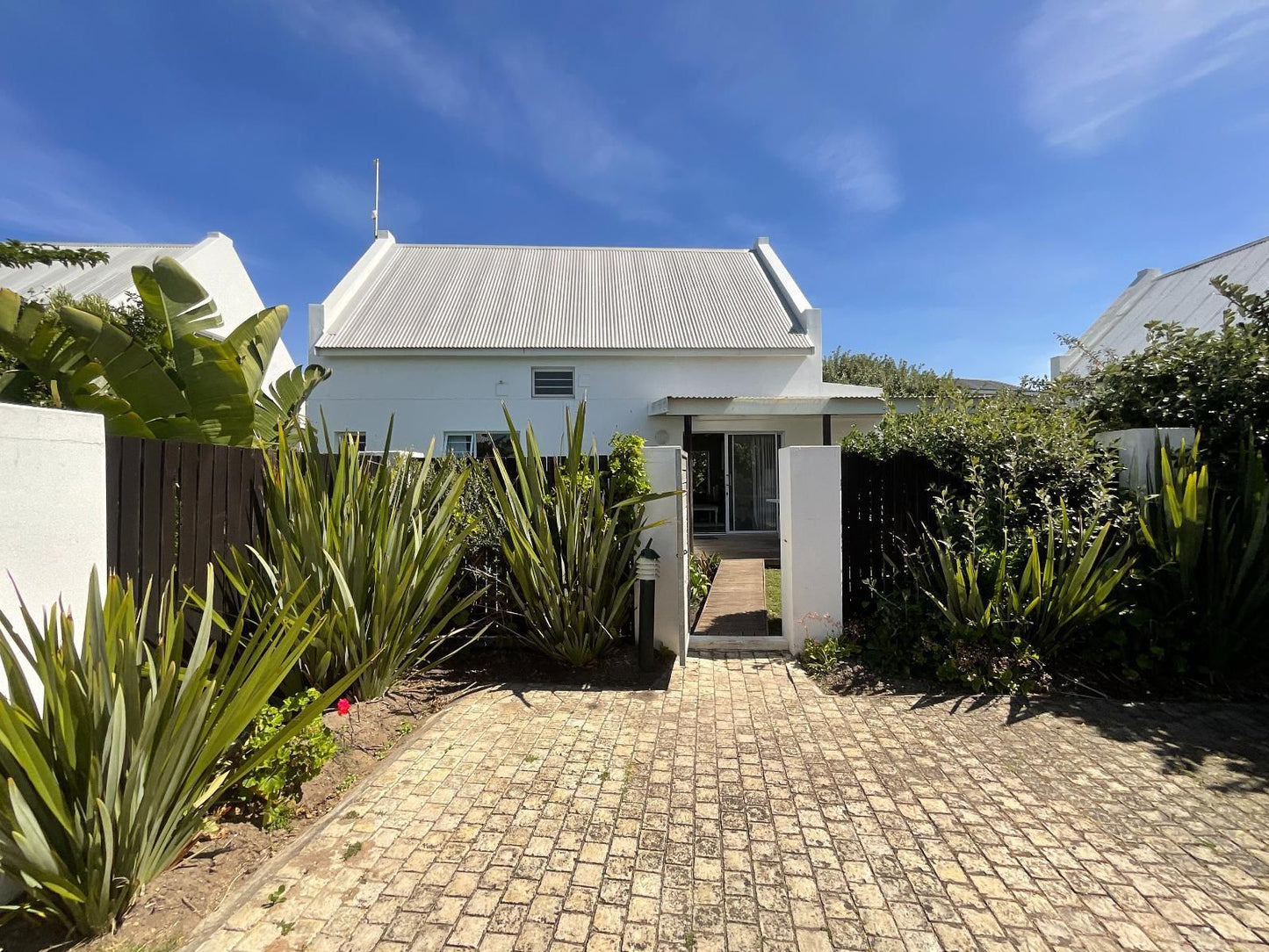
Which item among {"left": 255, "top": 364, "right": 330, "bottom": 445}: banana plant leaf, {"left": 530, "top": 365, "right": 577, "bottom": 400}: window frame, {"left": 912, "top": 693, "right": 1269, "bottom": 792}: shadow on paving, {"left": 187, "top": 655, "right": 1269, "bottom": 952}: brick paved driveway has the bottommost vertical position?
{"left": 187, "top": 655, "right": 1269, "bottom": 952}: brick paved driveway

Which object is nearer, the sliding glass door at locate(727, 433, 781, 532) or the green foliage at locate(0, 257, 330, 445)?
the green foliage at locate(0, 257, 330, 445)

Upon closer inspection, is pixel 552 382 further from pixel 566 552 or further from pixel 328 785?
pixel 328 785

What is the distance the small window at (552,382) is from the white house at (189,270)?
5555 millimetres

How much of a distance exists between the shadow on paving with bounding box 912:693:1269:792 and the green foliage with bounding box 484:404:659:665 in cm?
259

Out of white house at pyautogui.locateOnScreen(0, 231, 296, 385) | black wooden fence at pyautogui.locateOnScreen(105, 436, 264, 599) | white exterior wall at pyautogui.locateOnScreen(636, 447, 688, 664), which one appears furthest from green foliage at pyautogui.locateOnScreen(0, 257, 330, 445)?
white house at pyautogui.locateOnScreen(0, 231, 296, 385)

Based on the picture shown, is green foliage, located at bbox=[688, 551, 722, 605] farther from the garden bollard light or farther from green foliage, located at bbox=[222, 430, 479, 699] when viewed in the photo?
green foliage, located at bbox=[222, 430, 479, 699]

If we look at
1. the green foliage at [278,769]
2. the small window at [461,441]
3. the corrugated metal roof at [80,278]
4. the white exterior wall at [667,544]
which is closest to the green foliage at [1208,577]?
the white exterior wall at [667,544]

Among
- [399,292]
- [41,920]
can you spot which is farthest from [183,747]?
[399,292]

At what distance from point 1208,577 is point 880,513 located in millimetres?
2433

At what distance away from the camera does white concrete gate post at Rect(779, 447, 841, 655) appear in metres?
5.48

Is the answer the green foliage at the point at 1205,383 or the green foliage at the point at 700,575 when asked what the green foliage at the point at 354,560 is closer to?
the green foliage at the point at 700,575

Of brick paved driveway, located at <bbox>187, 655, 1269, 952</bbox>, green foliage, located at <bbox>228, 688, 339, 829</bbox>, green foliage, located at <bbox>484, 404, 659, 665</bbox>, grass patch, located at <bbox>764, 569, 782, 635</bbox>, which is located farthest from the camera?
grass patch, located at <bbox>764, 569, 782, 635</bbox>

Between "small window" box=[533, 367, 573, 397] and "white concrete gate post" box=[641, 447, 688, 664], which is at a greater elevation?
"small window" box=[533, 367, 573, 397]

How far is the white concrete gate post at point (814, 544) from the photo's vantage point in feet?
18.0
